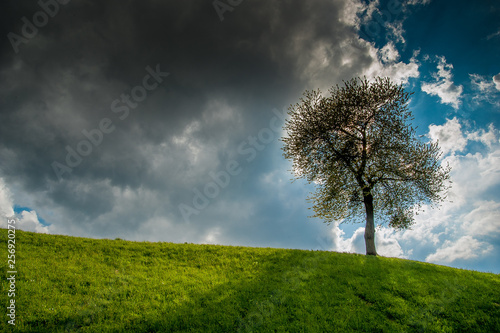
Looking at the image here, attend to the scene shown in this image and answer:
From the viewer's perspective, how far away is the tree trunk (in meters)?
23.0

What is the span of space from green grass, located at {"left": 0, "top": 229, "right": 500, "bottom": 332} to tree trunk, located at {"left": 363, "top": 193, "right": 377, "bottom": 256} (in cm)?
524

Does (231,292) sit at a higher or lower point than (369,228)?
lower

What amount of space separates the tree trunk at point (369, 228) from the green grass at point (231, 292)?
524 cm

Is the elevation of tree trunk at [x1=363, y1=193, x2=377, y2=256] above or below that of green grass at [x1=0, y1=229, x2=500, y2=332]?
above

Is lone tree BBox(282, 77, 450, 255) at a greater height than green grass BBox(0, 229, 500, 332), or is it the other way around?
lone tree BBox(282, 77, 450, 255)

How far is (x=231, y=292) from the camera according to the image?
12336 millimetres

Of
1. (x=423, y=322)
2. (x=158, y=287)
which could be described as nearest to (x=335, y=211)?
(x=423, y=322)

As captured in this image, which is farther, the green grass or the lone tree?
the lone tree

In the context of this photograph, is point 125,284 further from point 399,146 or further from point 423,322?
point 399,146

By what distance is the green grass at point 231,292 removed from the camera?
32.5 feet

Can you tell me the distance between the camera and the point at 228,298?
464 inches

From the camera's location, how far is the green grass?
9906 millimetres

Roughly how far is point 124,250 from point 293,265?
40.2ft

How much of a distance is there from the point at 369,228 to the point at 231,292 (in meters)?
17.4
